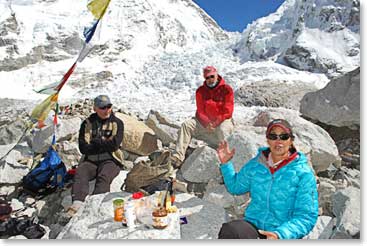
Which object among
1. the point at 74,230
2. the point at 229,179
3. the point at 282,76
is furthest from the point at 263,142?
the point at 282,76

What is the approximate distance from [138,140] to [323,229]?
2386mm

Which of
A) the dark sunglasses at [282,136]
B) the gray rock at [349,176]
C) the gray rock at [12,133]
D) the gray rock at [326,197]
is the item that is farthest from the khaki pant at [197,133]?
the gray rock at [12,133]

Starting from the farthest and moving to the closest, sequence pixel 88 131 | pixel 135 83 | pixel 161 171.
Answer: pixel 135 83 < pixel 88 131 < pixel 161 171

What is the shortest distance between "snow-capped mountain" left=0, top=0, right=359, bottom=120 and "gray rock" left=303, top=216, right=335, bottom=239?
7.92ft

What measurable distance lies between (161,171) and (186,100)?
949cm

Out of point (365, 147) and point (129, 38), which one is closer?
point (365, 147)

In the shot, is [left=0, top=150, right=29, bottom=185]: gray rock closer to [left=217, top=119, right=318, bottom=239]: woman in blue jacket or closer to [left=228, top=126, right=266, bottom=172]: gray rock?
[left=228, top=126, right=266, bottom=172]: gray rock

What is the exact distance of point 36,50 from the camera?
32.1 meters

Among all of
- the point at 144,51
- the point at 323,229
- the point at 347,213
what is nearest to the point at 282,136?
the point at 347,213

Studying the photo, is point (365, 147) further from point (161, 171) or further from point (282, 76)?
point (282, 76)

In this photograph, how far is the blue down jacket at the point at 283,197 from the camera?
2.04 metres

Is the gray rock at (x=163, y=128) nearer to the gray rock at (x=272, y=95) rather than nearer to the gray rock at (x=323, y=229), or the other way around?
the gray rock at (x=323, y=229)

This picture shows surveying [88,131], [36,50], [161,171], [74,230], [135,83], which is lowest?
[74,230]

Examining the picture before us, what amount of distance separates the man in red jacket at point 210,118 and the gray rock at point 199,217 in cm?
77
